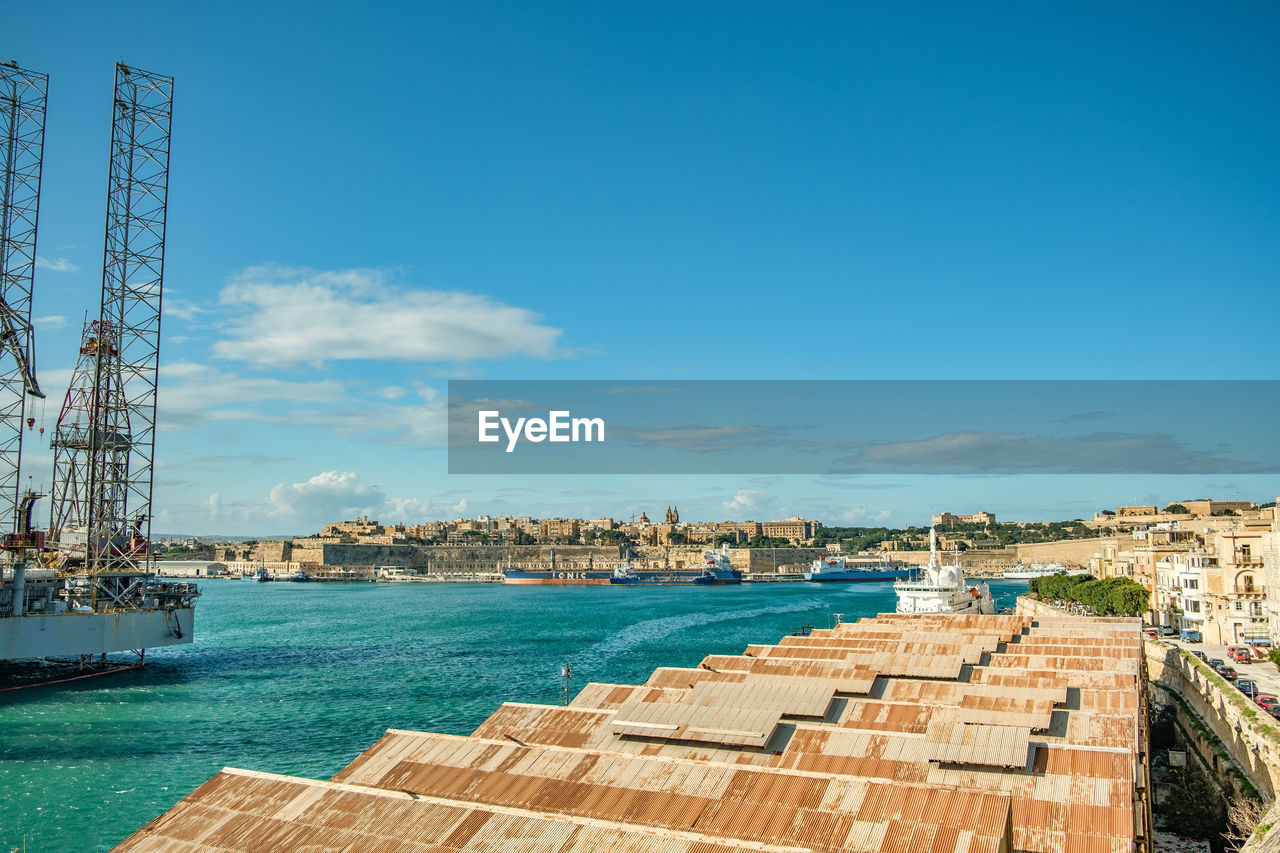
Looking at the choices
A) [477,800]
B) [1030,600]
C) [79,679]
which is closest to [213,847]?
[477,800]

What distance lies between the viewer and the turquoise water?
26.5 metres

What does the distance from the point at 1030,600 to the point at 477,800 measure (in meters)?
Result: 80.6

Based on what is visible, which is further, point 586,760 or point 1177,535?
point 1177,535

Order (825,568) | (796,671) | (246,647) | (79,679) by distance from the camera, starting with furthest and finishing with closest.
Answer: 1. (825,568)
2. (246,647)
3. (79,679)
4. (796,671)

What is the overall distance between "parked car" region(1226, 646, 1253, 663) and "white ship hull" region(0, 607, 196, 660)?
54587mm

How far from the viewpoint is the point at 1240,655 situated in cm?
3788

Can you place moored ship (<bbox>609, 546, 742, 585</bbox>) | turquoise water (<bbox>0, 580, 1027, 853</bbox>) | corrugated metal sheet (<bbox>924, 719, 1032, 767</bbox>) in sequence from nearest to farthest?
corrugated metal sheet (<bbox>924, 719, 1032, 767</bbox>) < turquoise water (<bbox>0, 580, 1027, 853</bbox>) < moored ship (<bbox>609, 546, 742, 585</bbox>)

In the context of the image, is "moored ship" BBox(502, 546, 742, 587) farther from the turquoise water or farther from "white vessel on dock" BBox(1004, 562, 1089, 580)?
the turquoise water

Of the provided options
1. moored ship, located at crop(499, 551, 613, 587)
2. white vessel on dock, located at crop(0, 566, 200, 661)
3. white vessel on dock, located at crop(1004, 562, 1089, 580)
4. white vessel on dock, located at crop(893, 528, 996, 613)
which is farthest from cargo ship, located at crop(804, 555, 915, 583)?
white vessel on dock, located at crop(0, 566, 200, 661)

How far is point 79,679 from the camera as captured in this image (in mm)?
45938

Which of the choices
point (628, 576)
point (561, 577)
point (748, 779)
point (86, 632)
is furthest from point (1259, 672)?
point (561, 577)

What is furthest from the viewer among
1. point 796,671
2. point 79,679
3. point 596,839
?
point 79,679

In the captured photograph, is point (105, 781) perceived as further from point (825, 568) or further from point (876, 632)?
point (825, 568)

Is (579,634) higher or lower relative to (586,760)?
lower
